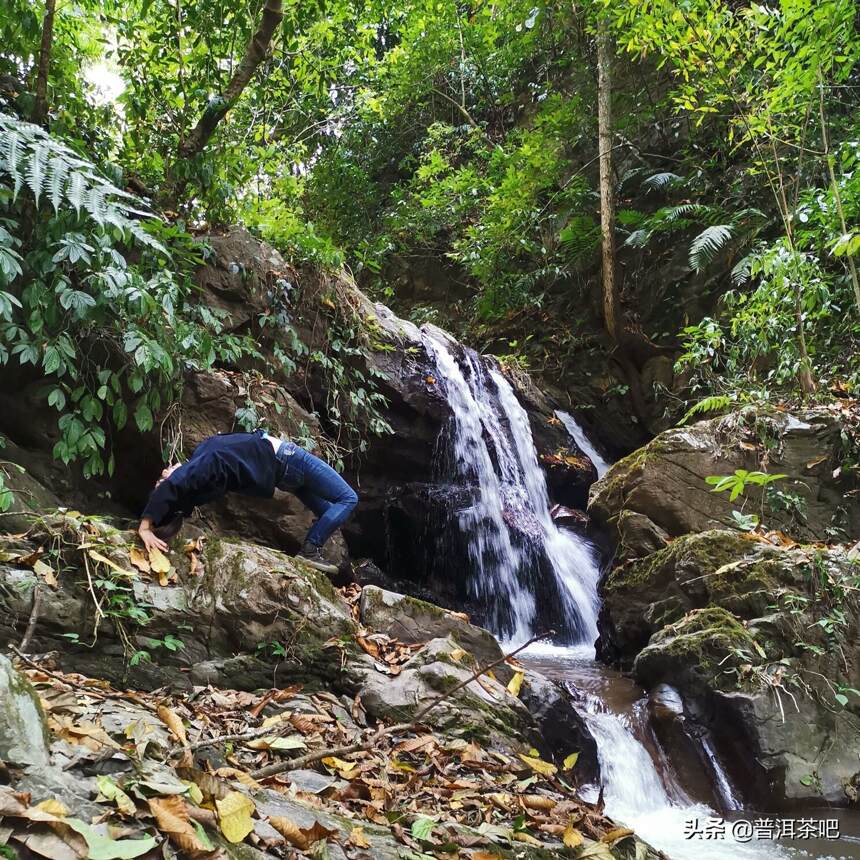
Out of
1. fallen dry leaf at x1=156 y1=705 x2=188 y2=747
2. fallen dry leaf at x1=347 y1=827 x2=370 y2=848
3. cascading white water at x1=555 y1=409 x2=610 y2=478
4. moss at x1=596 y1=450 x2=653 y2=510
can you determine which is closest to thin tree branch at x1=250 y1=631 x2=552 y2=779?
fallen dry leaf at x1=156 y1=705 x2=188 y2=747

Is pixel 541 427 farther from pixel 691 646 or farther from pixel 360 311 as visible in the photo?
pixel 691 646

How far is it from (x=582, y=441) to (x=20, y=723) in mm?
10099

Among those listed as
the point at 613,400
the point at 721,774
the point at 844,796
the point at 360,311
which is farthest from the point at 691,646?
the point at 613,400

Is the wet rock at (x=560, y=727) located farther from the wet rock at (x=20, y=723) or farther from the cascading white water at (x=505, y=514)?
the wet rock at (x=20, y=723)

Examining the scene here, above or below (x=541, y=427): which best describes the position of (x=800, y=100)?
above

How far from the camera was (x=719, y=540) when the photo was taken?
567 centimetres

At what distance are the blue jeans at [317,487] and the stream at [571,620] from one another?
2390mm

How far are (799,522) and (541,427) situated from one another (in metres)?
4.51

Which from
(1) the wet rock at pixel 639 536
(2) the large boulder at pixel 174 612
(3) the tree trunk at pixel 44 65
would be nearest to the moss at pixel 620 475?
(1) the wet rock at pixel 639 536

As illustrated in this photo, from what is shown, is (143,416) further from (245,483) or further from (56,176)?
(56,176)

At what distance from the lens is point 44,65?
4684 millimetres

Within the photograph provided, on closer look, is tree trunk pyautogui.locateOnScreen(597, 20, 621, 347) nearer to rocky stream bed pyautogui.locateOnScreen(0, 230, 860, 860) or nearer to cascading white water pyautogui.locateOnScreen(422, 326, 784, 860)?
cascading white water pyautogui.locateOnScreen(422, 326, 784, 860)

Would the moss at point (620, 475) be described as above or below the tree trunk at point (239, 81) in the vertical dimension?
below

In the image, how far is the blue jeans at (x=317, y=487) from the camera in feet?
15.4
